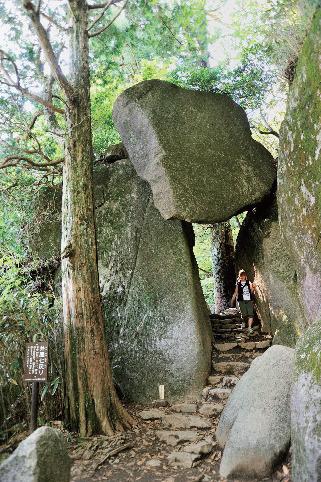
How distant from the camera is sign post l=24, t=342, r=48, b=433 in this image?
15.6ft

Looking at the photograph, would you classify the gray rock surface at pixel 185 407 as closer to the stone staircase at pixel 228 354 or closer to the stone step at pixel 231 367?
the stone staircase at pixel 228 354

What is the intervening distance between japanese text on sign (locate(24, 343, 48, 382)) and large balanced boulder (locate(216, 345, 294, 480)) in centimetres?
233

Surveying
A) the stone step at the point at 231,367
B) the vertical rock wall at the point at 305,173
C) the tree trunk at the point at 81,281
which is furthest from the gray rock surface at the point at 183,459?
the stone step at the point at 231,367

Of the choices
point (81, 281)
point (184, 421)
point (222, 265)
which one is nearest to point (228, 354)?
point (184, 421)

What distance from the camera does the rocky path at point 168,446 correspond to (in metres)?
4.72

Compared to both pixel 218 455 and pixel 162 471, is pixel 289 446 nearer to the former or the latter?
pixel 218 455

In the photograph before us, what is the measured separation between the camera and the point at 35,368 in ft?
15.9

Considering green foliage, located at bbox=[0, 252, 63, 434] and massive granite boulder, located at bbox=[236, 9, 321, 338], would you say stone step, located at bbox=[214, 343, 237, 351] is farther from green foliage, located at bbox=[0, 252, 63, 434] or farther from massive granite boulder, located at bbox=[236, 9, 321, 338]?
green foliage, located at bbox=[0, 252, 63, 434]

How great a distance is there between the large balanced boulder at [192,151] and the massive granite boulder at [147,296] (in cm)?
79

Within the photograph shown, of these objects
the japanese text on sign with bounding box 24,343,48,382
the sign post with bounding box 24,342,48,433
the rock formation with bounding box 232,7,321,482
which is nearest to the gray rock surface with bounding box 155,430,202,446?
the sign post with bounding box 24,342,48,433

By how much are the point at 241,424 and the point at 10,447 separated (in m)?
2.77

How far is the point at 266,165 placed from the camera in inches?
332

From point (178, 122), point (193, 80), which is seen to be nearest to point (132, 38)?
point (193, 80)

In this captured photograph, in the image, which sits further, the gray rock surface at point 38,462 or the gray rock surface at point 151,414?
the gray rock surface at point 151,414
